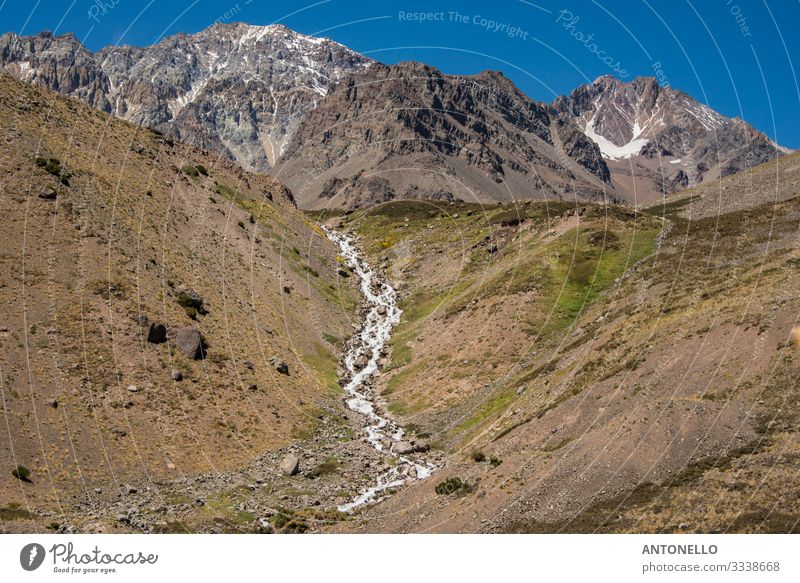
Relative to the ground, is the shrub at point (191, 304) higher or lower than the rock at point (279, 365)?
higher

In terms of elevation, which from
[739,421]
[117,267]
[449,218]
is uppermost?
[449,218]

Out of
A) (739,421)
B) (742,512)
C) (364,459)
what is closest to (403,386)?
(364,459)

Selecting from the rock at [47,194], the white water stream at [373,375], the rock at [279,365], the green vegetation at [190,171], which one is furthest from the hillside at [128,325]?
the white water stream at [373,375]

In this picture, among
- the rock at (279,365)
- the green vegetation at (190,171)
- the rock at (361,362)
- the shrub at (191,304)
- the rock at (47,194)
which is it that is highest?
the green vegetation at (190,171)

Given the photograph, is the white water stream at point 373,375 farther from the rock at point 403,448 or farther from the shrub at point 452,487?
the shrub at point 452,487

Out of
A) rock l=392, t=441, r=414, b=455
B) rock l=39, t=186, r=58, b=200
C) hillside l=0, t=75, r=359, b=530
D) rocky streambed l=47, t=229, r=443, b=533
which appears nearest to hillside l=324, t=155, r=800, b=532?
rock l=392, t=441, r=414, b=455
